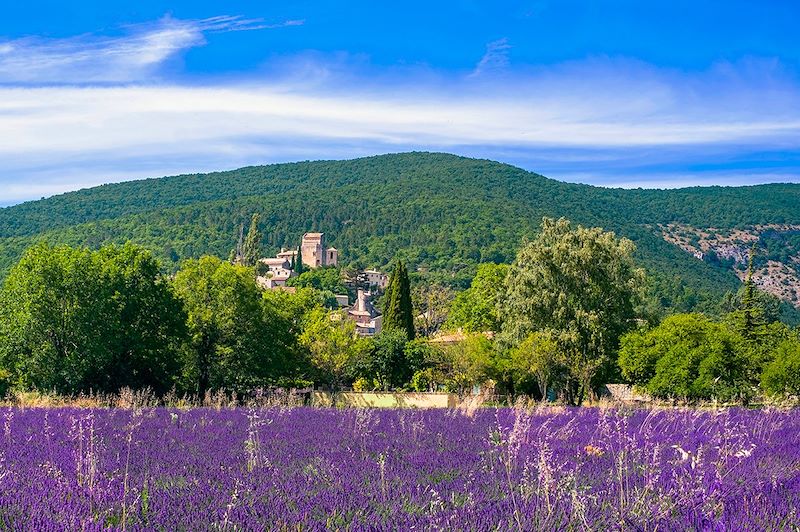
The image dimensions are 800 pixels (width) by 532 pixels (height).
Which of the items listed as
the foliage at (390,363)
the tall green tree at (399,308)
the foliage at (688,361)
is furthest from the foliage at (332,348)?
the tall green tree at (399,308)

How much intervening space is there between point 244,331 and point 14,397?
43.7ft

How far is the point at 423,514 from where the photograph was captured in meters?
6.05

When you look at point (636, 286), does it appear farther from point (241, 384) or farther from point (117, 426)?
point (117, 426)

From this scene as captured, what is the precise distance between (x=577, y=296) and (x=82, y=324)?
25.7 metres

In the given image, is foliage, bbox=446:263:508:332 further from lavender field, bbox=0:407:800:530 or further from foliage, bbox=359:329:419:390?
lavender field, bbox=0:407:800:530

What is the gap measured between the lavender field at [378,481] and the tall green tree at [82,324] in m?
18.4

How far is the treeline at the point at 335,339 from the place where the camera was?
3309 cm

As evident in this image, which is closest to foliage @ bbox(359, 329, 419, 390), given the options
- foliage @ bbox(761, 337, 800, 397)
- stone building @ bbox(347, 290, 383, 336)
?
foliage @ bbox(761, 337, 800, 397)

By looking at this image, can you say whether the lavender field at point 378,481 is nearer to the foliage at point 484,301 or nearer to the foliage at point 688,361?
the foliage at point 688,361

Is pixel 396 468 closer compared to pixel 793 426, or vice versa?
pixel 396 468

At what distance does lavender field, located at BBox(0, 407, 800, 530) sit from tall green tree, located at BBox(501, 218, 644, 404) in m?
28.4

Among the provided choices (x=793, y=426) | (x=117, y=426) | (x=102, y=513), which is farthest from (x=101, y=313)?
(x=102, y=513)

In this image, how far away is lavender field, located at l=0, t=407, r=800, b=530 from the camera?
5820 millimetres

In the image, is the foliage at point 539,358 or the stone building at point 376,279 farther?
the stone building at point 376,279
